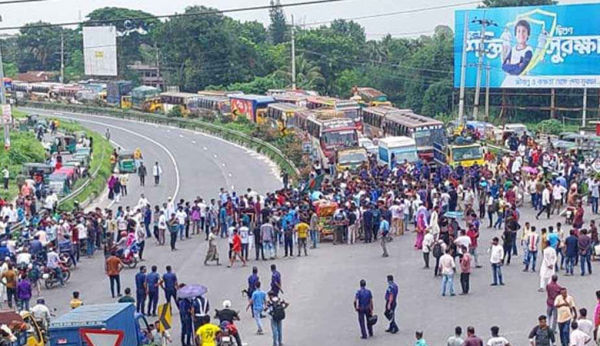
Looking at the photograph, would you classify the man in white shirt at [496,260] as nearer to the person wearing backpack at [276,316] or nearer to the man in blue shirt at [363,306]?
the man in blue shirt at [363,306]

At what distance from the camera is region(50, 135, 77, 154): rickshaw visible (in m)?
60.8

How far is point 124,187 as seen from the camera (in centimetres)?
4825

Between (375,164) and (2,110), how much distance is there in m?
21.9

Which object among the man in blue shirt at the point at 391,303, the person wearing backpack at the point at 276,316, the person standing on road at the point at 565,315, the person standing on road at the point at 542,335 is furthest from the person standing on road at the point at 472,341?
the person wearing backpack at the point at 276,316

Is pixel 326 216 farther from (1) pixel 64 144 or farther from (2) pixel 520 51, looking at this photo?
(2) pixel 520 51

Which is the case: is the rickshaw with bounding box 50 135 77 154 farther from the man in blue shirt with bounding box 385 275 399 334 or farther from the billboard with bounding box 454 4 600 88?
the man in blue shirt with bounding box 385 275 399 334

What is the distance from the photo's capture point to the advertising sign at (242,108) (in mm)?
75994

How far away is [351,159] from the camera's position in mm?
46312

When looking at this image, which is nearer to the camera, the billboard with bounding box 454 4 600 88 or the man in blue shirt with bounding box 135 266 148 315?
the man in blue shirt with bounding box 135 266 148 315

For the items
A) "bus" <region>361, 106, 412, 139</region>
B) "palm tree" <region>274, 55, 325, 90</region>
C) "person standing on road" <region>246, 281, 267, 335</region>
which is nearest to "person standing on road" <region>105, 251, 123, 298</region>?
"person standing on road" <region>246, 281, 267, 335</region>

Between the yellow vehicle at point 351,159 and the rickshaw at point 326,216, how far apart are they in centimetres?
1355

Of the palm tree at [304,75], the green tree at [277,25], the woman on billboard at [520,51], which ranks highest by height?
→ the green tree at [277,25]

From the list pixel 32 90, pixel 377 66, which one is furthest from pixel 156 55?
pixel 377 66

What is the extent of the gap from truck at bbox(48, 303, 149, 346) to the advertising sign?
5697 cm
